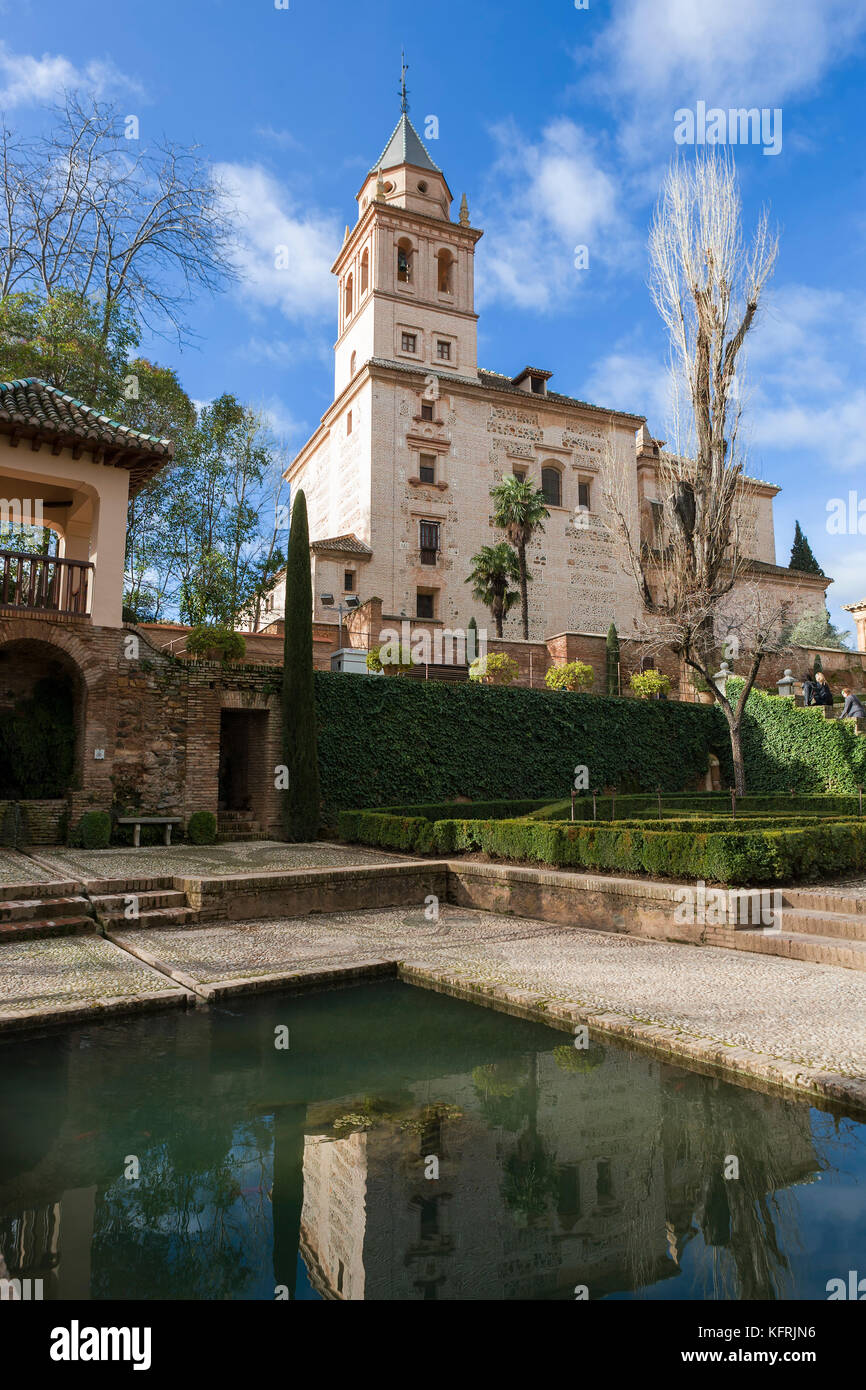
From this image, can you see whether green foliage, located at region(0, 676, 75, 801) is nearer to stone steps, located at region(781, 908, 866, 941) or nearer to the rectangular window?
stone steps, located at region(781, 908, 866, 941)

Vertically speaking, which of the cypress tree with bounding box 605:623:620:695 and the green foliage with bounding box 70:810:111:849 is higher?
the cypress tree with bounding box 605:623:620:695

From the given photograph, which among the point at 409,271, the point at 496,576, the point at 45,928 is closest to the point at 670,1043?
the point at 45,928

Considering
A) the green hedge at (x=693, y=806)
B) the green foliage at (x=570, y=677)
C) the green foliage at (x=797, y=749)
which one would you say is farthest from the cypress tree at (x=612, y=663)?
the green hedge at (x=693, y=806)

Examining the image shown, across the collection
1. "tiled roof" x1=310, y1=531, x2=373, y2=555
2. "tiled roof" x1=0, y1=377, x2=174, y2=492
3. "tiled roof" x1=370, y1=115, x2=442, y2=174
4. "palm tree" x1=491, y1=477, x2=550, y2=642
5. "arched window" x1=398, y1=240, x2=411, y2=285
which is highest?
"tiled roof" x1=370, y1=115, x2=442, y2=174

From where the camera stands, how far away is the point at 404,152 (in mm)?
32562

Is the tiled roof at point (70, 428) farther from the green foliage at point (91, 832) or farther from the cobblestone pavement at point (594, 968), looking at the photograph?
the cobblestone pavement at point (594, 968)

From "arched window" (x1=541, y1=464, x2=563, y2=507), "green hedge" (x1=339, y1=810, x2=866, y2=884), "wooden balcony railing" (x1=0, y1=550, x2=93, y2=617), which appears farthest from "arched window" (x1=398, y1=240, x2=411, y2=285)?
"green hedge" (x1=339, y1=810, x2=866, y2=884)

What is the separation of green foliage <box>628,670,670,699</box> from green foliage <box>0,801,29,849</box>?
15.8 metres

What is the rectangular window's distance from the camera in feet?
96.5

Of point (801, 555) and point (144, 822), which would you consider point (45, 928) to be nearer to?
point (144, 822)

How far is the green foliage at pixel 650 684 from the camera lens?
2175 cm

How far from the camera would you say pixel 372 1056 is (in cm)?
435
